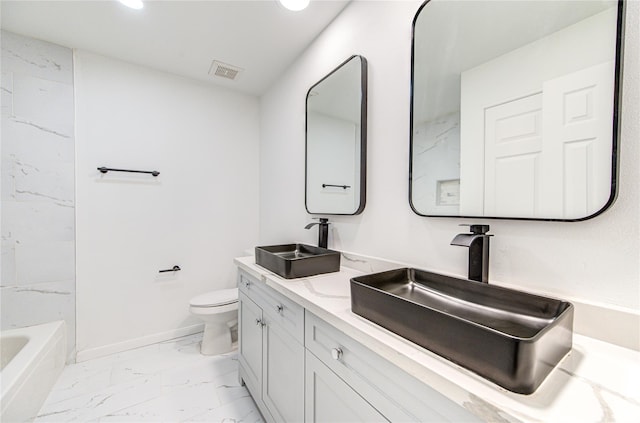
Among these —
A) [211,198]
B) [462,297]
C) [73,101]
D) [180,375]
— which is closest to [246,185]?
[211,198]

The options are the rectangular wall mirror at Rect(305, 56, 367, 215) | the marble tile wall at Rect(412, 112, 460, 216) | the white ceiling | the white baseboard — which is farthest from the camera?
the white baseboard

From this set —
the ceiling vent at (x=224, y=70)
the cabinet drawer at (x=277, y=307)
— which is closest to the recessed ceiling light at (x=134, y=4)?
the ceiling vent at (x=224, y=70)

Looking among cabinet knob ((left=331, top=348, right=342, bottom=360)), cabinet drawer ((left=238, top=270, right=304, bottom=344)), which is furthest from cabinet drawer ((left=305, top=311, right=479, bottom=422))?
cabinet drawer ((left=238, top=270, right=304, bottom=344))

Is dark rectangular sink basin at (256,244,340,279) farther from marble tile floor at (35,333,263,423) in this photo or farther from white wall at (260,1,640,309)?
marble tile floor at (35,333,263,423)

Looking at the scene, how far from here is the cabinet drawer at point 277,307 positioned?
1.11 metres

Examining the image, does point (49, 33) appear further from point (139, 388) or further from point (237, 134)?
point (139, 388)

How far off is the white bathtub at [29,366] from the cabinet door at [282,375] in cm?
116

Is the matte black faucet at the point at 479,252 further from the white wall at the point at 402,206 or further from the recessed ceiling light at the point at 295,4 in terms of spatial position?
the recessed ceiling light at the point at 295,4

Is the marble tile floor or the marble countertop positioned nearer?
the marble countertop

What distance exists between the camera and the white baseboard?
6.80 feet

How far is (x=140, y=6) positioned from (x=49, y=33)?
85cm

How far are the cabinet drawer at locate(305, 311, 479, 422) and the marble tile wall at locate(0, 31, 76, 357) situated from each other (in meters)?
2.20

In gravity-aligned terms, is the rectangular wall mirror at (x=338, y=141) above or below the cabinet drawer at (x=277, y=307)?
above

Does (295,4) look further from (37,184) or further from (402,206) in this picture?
(37,184)
